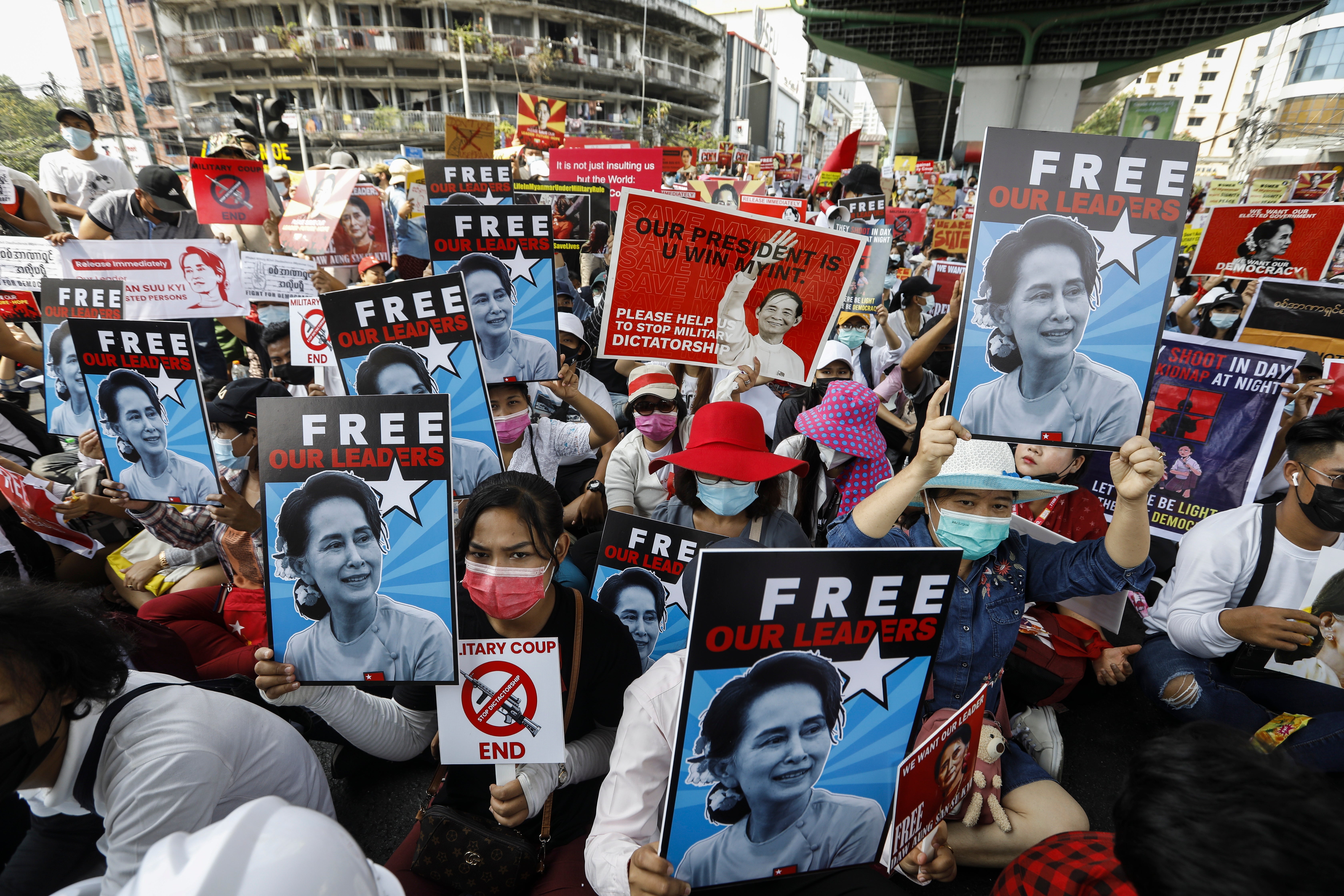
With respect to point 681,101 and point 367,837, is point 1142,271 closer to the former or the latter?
point 367,837

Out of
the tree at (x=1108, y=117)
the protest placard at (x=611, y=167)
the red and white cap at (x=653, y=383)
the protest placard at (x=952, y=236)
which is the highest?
the tree at (x=1108, y=117)

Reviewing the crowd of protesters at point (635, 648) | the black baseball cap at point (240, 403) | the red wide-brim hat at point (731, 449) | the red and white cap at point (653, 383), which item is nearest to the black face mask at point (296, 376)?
the crowd of protesters at point (635, 648)

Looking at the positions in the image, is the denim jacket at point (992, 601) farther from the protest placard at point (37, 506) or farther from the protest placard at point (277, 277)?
the protest placard at point (277, 277)

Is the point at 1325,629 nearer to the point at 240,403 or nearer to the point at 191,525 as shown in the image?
the point at 240,403

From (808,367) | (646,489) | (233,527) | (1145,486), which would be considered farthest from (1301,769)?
(233,527)

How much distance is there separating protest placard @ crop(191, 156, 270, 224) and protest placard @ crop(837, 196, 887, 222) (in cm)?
625

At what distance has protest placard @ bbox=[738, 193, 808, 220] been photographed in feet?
20.7

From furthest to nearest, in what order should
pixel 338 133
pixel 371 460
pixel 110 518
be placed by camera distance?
pixel 338 133
pixel 110 518
pixel 371 460

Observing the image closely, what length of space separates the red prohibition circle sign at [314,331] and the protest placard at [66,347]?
3.41 ft

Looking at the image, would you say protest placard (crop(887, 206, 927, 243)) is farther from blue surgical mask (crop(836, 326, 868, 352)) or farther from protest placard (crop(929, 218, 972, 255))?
blue surgical mask (crop(836, 326, 868, 352))

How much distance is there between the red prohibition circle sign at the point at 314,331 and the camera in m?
4.38

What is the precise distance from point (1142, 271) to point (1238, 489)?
2.46m

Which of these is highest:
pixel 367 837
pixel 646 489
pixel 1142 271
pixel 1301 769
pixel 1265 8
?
pixel 1265 8

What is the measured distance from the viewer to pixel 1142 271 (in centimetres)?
176
